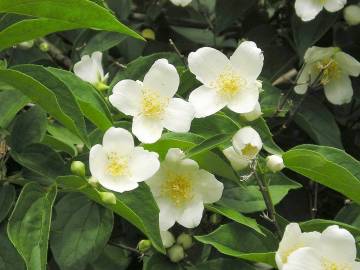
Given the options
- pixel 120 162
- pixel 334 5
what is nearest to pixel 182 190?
pixel 120 162

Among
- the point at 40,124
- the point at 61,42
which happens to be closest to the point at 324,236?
the point at 40,124

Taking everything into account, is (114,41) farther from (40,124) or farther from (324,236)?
(324,236)

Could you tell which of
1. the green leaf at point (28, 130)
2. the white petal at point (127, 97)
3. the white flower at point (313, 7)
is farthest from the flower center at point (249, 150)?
the white flower at point (313, 7)

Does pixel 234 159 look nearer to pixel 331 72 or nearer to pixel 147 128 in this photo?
pixel 147 128

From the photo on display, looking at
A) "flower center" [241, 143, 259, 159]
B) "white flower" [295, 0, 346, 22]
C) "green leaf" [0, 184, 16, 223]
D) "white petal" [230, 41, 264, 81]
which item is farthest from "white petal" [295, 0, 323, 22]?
"green leaf" [0, 184, 16, 223]

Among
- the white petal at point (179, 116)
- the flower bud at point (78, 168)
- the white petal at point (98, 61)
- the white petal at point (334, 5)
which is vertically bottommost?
the white petal at point (98, 61)

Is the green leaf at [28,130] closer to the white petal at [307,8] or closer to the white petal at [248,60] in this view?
the white petal at [248,60]
